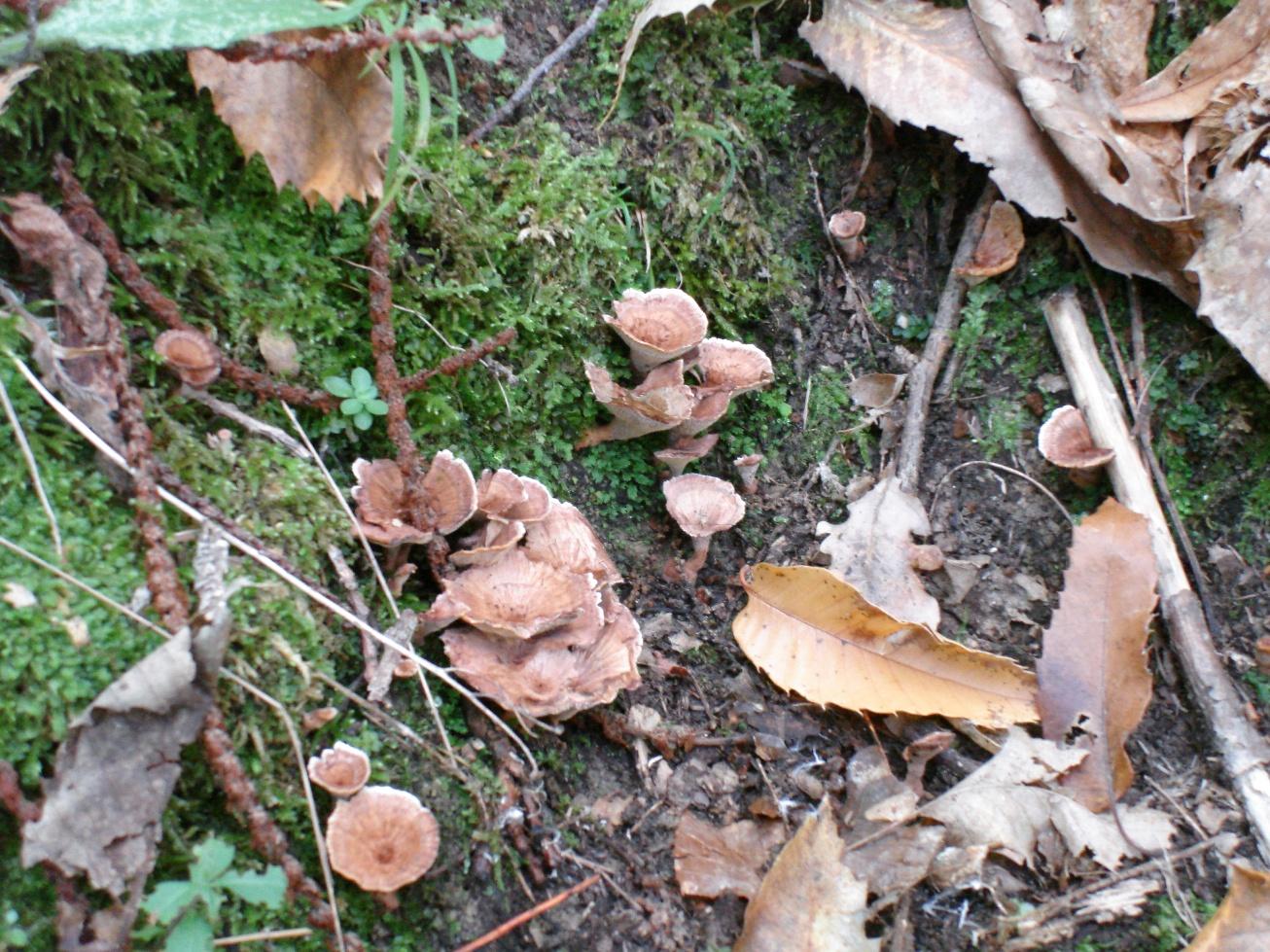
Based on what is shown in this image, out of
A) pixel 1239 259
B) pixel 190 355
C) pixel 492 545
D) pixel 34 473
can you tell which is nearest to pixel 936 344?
pixel 1239 259

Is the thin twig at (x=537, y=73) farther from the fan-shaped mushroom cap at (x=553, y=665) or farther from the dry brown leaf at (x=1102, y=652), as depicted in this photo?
the dry brown leaf at (x=1102, y=652)

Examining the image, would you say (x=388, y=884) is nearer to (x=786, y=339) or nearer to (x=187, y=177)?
(x=187, y=177)

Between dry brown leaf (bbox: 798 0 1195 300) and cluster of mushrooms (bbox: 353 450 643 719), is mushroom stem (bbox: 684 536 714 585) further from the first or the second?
dry brown leaf (bbox: 798 0 1195 300)

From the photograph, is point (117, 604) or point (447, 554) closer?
point (117, 604)

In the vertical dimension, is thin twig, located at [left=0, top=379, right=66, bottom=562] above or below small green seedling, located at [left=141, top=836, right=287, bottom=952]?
above

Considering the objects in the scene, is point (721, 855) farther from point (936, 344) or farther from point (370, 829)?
point (936, 344)

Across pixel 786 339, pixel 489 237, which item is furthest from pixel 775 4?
pixel 489 237

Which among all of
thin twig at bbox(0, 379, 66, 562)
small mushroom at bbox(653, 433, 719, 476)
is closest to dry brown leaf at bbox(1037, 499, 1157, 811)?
small mushroom at bbox(653, 433, 719, 476)
